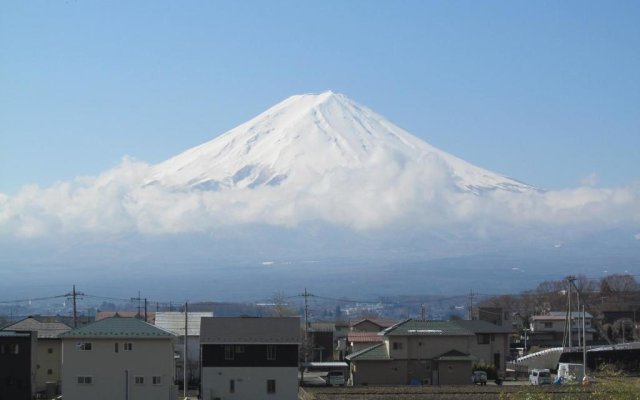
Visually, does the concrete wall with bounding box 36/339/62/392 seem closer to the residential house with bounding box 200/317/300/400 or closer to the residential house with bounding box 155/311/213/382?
the residential house with bounding box 155/311/213/382

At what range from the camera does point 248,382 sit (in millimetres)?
33531

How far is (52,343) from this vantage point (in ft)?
131

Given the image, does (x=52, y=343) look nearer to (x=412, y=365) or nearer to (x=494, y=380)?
(x=412, y=365)

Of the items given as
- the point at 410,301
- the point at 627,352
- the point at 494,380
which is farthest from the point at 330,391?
the point at 410,301

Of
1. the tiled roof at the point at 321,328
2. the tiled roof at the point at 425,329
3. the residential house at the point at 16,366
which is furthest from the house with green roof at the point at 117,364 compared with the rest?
the tiled roof at the point at 321,328

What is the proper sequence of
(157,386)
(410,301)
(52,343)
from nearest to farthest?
(157,386)
(52,343)
(410,301)

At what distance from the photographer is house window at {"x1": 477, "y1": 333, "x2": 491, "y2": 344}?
47.7 m

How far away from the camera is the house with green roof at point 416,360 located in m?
41.6

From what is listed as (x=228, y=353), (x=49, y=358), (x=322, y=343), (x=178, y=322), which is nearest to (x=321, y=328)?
(x=322, y=343)

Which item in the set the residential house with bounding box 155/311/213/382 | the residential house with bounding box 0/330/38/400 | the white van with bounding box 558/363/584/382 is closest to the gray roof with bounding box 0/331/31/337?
the residential house with bounding box 0/330/38/400

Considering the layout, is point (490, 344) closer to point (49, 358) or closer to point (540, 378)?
point (540, 378)

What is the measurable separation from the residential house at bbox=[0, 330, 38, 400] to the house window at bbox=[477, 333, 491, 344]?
21262mm

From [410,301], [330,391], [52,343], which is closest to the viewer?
[330,391]

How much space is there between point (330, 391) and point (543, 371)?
29.5 feet
